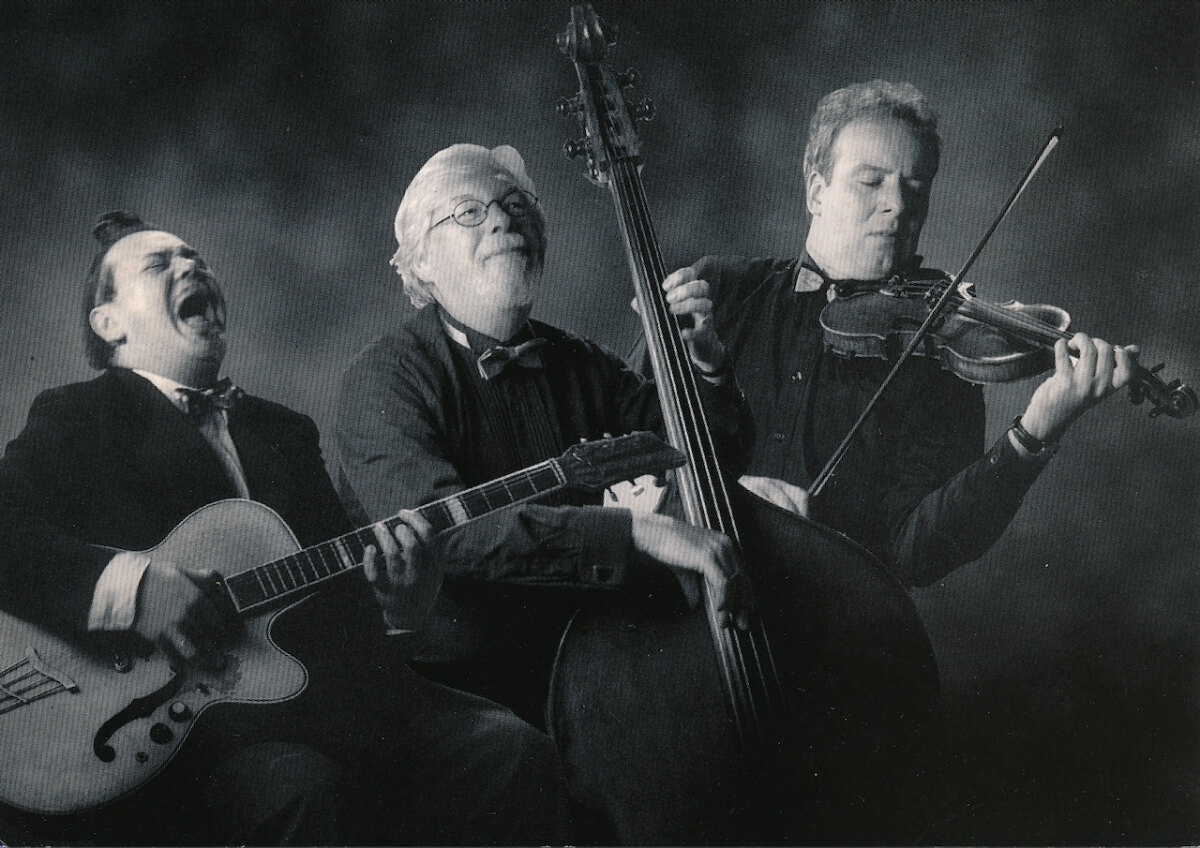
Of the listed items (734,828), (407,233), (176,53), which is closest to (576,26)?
(407,233)

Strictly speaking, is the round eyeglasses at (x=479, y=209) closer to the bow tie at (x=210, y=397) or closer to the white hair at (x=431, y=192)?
the white hair at (x=431, y=192)

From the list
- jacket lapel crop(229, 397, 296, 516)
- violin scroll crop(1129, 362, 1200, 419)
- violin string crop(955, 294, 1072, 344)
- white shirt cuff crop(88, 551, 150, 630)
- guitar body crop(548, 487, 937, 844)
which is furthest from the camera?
violin scroll crop(1129, 362, 1200, 419)

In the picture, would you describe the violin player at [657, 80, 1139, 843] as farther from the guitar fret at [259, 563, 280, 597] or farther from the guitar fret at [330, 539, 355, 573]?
the guitar fret at [259, 563, 280, 597]

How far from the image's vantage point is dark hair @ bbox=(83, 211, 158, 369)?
283cm

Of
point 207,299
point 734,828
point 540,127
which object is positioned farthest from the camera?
point 540,127

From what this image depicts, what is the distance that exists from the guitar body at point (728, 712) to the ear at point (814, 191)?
922 millimetres

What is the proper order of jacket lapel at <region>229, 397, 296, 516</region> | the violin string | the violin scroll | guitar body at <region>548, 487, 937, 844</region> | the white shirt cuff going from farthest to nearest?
the violin scroll < the violin string < jacket lapel at <region>229, 397, 296, 516</region> < the white shirt cuff < guitar body at <region>548, 487, 937, 844</region>

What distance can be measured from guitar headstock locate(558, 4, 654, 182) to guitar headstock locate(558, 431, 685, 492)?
0.77 metres

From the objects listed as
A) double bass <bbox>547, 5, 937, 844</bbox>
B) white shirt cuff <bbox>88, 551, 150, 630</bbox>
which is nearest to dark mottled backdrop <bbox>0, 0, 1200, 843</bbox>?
double bass <bbox>547, 5, 937, 844</bbox>

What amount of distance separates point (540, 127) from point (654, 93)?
352 millimetres

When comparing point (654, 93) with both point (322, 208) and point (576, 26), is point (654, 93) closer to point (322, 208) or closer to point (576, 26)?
point (576, 26)

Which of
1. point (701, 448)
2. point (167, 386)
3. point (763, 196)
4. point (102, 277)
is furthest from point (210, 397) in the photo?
point (763, 196)

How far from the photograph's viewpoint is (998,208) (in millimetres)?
3006

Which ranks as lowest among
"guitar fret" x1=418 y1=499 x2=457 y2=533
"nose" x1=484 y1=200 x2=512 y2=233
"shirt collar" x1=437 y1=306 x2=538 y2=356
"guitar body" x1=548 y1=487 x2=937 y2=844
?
"guitar body" x1=548 y1=487 x2=937 y2=844
